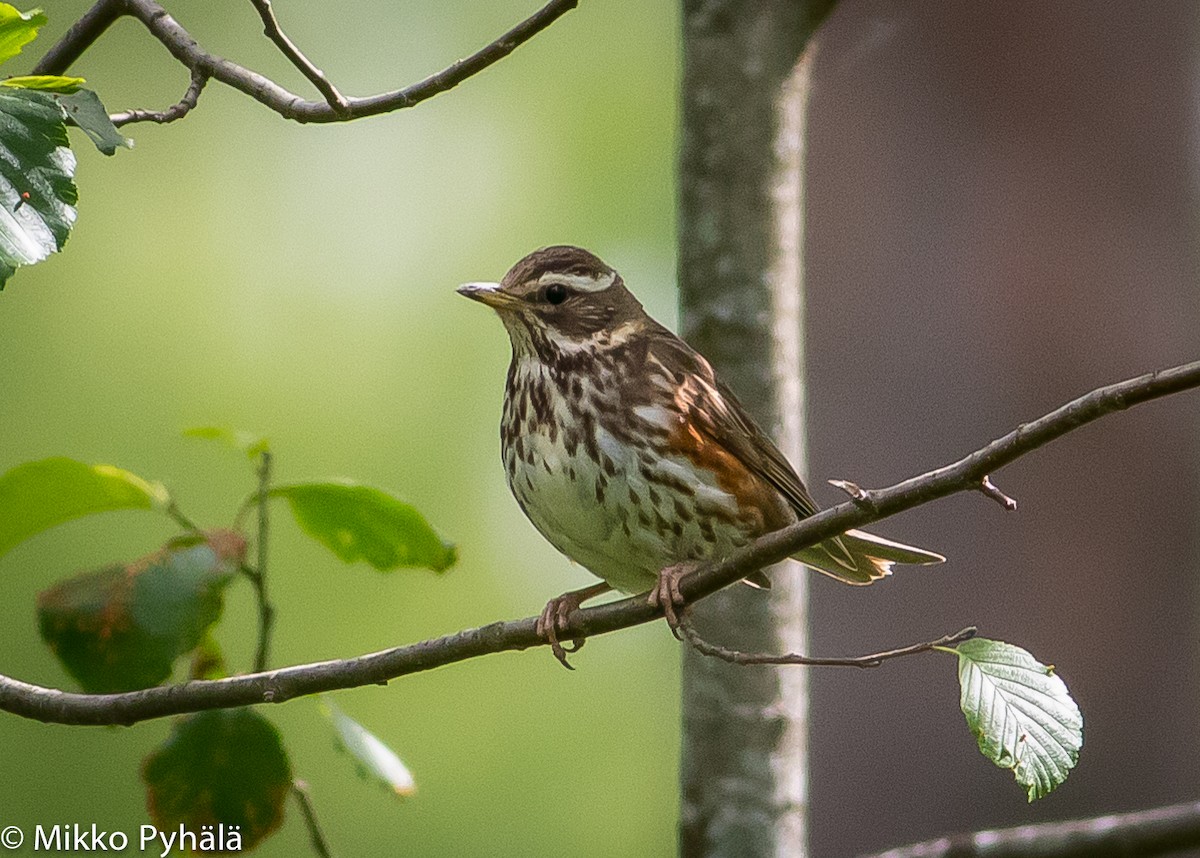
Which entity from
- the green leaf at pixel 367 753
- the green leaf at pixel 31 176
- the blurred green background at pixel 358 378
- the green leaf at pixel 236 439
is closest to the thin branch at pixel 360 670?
the green leaf at pixel 367 753

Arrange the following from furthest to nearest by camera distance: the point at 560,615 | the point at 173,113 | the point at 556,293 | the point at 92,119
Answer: the point at 556,293 < the point at 560,615 < the point at 173,113 < the point at 92,119

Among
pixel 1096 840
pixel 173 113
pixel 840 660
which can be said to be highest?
pixel 173 113

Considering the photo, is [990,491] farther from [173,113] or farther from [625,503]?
[173,113]

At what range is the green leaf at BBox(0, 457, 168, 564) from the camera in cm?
335

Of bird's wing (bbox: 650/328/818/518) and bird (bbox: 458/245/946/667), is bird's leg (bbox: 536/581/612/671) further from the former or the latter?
bird's wing (bbox: 650/328/818/518)

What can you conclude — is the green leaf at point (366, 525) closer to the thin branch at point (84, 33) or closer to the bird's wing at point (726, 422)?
the bird's wing at point (726, 422)

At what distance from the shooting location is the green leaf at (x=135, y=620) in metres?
3.26

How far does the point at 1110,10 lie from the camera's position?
605cm

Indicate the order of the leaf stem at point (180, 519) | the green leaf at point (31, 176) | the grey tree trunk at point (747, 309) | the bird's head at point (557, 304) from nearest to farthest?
A: the green leaf at point (31, 176) < the leaf stem at point (180, 519) < the grey tree trunk at point (747, 309) < the bird's head at point (557, 304)

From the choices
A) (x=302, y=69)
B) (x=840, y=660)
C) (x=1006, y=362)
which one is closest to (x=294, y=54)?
(x=302, y=69)

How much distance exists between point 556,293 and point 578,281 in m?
0.09

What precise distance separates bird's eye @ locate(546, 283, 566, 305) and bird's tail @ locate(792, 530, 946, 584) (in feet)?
3.13

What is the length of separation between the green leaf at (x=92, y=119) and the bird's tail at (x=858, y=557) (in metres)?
2.03

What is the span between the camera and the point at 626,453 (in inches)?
151
